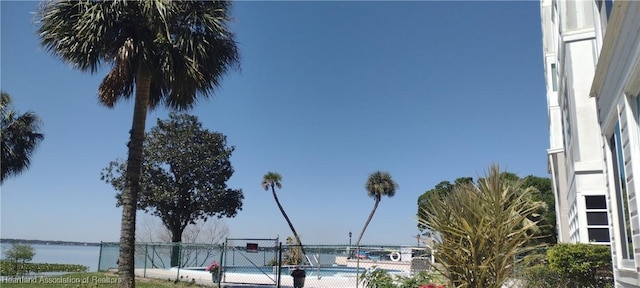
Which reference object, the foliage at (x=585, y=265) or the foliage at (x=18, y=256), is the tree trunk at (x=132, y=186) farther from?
the foliage at (x=18, y=256)

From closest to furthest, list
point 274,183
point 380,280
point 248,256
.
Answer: point 380,280, point 248,256, point 274,183

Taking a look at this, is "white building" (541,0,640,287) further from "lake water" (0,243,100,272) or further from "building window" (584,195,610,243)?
"lake water" (0,243,100,272)

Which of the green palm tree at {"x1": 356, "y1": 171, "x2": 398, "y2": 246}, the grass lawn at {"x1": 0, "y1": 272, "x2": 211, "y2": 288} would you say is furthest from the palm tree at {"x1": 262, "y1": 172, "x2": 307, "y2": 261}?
the grass lawn at {"x1": 0, "y1": 272, "x2": 211, "y2": 288}

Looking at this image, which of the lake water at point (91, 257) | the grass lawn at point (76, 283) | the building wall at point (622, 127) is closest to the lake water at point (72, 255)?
the lake water at point (91, 257)

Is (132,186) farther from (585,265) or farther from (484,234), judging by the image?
(585,265)

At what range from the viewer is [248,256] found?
14117 mm

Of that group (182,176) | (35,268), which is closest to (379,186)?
(182,176)

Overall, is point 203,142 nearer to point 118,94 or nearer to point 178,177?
point 178,177

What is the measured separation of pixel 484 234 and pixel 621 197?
4.37ft

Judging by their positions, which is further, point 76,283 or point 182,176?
point 182,176

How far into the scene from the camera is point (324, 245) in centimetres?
1265

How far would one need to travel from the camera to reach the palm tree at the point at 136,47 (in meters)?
8.78

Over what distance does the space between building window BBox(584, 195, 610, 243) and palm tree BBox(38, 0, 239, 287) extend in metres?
8.15

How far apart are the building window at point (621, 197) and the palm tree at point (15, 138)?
19338 millimetres
